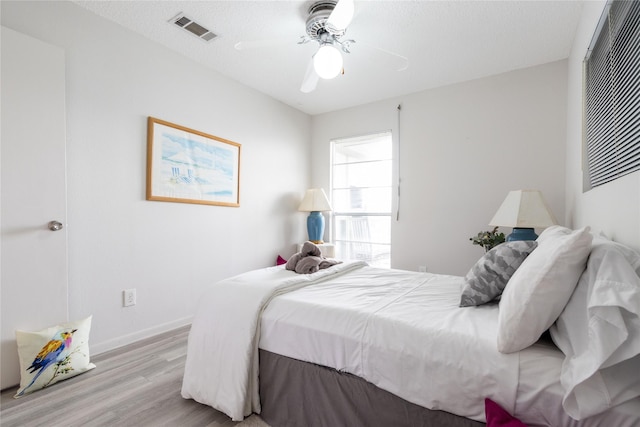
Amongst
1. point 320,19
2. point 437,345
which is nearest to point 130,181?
point 320,19

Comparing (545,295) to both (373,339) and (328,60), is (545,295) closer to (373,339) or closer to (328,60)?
(373,339)

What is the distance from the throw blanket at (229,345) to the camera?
4.74 feet

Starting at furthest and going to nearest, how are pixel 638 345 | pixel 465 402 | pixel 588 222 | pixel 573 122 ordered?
1. pixel 573 122
2. pixel 588 222
3. pixel 465 402
4. pixel 638 345

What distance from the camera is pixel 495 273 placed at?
1.34 meters

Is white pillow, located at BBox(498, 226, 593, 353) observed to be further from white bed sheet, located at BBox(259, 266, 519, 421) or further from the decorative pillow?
the decorative pillow

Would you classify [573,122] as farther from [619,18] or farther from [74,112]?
[74,112]

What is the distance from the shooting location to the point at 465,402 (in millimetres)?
1007

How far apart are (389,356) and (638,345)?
71 cm

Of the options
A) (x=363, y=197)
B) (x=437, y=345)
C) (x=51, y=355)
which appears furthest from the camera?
(x=363, y=197)

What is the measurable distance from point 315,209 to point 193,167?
5.16 feet

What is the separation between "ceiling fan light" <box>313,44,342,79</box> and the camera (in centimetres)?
193

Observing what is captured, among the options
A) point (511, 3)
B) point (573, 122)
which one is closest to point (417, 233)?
point (573, 122)

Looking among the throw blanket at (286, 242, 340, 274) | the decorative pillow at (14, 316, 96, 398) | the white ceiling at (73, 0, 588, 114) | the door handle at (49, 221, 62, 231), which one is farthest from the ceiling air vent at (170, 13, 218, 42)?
the decorative pillow at (14, 316, 96, 398)

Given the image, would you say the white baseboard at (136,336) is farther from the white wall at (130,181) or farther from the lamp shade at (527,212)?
the lamp shade at (527,212)
